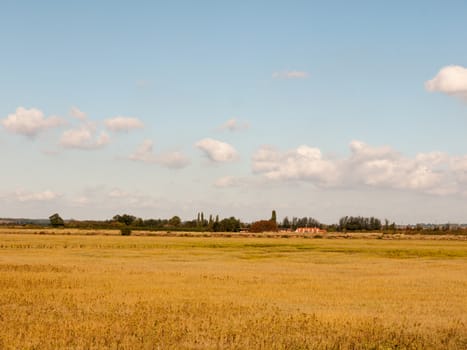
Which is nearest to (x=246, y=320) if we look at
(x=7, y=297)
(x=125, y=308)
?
(x=125, y=308)

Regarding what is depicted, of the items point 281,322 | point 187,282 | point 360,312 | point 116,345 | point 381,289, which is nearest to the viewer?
point 116,345

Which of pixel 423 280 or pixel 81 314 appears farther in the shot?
pixel 423 280

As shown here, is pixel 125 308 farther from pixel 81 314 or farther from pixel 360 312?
pixel 360 312

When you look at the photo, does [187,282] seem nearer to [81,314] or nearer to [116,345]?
[81,314]

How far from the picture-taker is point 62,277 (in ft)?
111

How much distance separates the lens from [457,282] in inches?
1367

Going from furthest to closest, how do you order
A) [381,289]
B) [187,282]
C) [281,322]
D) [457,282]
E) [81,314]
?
[457,282], [187,282], [381,289], [81,314], [281,322]

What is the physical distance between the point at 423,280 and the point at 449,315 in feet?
46.0

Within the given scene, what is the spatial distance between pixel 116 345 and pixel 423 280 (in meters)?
24.8

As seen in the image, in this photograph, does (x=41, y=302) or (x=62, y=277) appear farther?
(x=62, y=277)

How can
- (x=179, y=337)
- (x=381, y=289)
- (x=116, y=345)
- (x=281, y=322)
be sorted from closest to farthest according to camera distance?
(x=116, y=345), (x=179, y=337), (x=281, y=322), (x=381, y=289)

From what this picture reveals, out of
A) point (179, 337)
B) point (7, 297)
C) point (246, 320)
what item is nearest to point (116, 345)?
point (179, 337)

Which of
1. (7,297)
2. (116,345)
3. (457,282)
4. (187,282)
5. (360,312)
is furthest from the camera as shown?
(457,282)

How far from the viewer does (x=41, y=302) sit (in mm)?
23609
